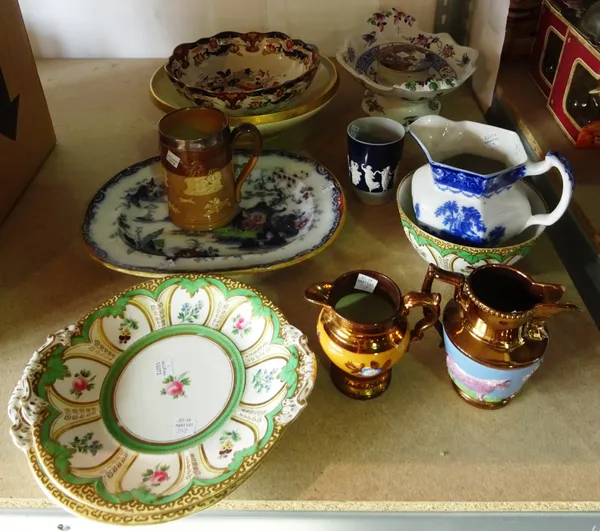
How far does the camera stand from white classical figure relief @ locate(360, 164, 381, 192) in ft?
2.37

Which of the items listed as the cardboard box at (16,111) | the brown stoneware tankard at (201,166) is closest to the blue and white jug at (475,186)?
the brown stoneware tankard at (201,166)

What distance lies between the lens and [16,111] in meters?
0.76

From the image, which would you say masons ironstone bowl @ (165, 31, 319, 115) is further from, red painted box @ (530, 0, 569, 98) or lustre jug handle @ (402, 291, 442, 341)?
lustre jug handle @ (402, 291, 442, 341)

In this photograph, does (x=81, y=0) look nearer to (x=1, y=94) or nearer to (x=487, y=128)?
(x=1, y=94)

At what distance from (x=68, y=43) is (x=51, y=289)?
678 millimetres

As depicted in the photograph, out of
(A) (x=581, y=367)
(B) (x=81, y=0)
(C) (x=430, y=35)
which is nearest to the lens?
(A) (x=581, y=367)

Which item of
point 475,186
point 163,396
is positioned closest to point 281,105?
point 475,186

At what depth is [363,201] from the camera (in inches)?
30.4

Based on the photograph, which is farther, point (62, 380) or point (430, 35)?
point (430, 35)

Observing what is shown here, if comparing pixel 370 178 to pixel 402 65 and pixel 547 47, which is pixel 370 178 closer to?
pixel 402 65

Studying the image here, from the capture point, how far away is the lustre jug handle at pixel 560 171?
21.5 inches

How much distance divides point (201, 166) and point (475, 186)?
0.96ft

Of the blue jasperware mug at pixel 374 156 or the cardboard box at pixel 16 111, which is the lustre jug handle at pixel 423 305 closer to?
the blue jasperware mug at pixel 374 156

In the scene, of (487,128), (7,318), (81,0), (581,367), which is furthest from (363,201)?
(81,0)
